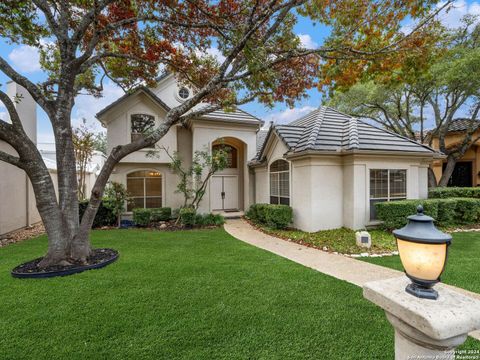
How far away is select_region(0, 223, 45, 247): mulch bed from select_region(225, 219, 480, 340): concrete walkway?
8253mm

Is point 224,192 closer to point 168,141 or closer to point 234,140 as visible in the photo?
point 234,140

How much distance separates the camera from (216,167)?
37.9 ft

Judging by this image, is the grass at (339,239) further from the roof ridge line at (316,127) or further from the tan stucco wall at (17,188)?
the tan stucco wall at (17,188)

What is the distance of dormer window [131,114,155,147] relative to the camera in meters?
12.9

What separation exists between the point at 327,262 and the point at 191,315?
3980 mm

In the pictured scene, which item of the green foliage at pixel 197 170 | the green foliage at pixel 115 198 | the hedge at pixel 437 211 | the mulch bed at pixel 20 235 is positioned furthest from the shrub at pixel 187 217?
the hedge at pixel 437 211

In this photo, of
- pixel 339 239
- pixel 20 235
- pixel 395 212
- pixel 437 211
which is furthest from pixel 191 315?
pixel 437 211

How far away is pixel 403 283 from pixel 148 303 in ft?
12.5

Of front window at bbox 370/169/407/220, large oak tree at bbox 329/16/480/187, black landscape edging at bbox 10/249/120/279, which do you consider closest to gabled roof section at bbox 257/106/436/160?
front window at bbox 370/169/407/220

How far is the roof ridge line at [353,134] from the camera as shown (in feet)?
29.6

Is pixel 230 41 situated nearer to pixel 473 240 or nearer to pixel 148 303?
pixel 148 303

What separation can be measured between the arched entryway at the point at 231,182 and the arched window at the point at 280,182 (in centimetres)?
329

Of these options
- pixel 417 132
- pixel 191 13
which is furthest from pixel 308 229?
pixel 417 132

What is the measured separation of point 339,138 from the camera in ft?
32.9
